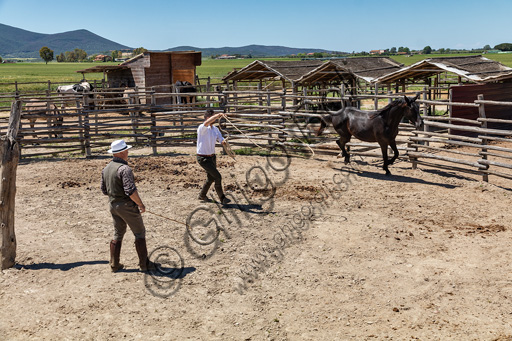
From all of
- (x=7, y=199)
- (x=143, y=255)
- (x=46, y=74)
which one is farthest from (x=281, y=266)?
(x=46, y=74)

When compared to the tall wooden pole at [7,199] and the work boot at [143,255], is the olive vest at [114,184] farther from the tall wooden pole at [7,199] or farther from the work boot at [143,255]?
the tall wooden pole at [7,199]

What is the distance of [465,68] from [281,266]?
15925 millimetres

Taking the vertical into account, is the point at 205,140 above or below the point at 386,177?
above

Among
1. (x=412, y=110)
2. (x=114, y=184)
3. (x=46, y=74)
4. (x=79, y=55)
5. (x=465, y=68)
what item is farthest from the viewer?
(x=79, y=55)

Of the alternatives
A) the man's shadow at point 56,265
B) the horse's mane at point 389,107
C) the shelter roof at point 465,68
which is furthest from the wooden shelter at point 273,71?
the man's shadow at point 56,265

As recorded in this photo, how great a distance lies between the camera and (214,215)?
851 cm

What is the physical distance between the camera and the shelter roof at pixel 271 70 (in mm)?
24500

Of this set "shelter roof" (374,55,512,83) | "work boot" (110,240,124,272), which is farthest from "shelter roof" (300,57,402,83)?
"work boot" (110,240,124,272)

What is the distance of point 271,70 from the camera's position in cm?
2477

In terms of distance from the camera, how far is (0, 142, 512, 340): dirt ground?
5.00m

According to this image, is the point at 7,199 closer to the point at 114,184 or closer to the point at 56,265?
the point at 56,265

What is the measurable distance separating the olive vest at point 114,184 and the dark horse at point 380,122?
22.6 ft

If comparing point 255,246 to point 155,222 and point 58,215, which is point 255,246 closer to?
point 155,222

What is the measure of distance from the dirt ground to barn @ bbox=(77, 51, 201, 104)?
18.6 metres
